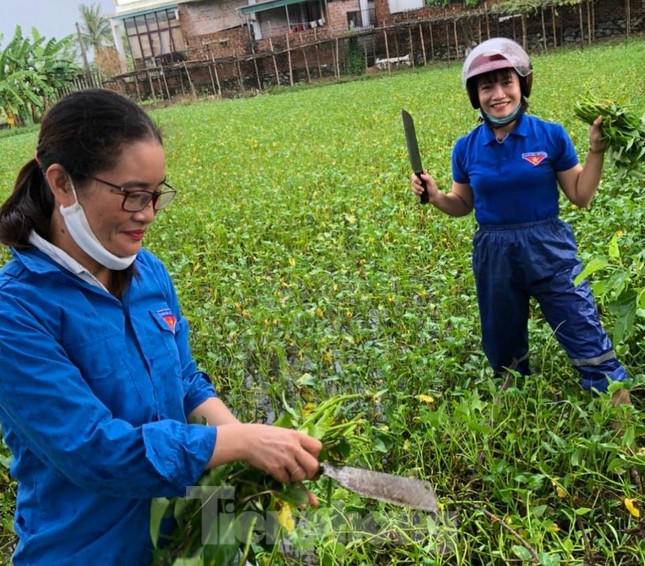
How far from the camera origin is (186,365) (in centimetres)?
163

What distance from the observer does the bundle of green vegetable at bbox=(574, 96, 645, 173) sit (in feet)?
8.01

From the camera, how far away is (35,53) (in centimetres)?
3017

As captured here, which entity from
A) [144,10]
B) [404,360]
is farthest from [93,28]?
[404,360]

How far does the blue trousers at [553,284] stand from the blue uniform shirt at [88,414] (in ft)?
5.17

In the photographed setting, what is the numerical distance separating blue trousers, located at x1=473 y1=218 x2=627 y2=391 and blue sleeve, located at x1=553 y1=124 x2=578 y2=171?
22cm

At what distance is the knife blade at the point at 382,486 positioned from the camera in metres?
1.38

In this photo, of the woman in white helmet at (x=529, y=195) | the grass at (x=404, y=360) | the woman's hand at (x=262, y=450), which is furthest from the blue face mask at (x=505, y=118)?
the woman's hand at (x=262, y=450)

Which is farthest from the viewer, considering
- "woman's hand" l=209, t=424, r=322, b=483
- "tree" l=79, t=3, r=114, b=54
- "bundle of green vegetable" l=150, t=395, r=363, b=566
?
"tree" l=79, t=3, r=114, b=54

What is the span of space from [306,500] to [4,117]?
3774 cm

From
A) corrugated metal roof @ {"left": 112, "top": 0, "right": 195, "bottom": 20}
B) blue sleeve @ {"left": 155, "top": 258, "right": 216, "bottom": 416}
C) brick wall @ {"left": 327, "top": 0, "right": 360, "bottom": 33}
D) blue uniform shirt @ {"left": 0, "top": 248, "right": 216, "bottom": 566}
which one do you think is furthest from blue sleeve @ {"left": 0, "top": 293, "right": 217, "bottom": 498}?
corrugated metal roof @ {"left": 112, "top": 0, "right": 195, "bottom": 20}

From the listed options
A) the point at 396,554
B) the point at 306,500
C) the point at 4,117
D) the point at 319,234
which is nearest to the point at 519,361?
the point at 396,554

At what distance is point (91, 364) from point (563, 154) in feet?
6.56

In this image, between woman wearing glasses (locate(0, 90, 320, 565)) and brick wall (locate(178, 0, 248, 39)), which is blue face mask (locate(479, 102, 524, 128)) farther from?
brick wall (locate(178, 0, 248, 39))

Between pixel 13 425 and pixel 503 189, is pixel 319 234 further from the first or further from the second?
pixel 13 425
